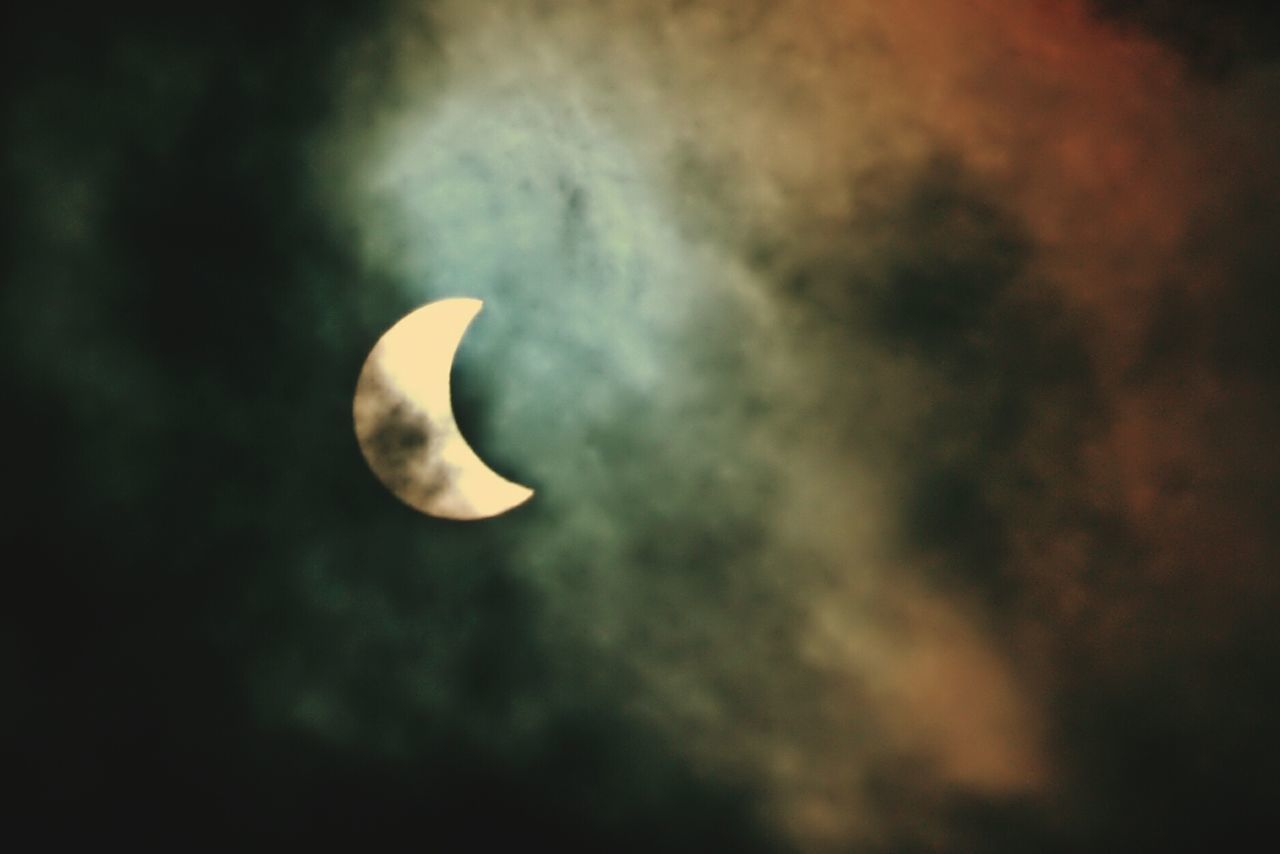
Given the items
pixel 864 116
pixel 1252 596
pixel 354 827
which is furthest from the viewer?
pixel 354 827

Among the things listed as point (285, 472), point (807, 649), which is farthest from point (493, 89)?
point (807, 649)

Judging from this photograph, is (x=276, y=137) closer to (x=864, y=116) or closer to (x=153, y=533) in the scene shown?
(x=153, y=533)

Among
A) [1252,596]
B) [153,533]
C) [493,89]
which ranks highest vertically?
[493,89]

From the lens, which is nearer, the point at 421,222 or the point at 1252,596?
the point at 1252,596

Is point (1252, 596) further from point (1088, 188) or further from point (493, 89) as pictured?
point (493, 89)

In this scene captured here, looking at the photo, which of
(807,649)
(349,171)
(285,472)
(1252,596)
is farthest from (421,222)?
(1252,596)

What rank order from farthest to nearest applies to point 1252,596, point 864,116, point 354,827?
point 354,827 → point 864,116 → point 1252,596

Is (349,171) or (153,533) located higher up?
(349,171)
